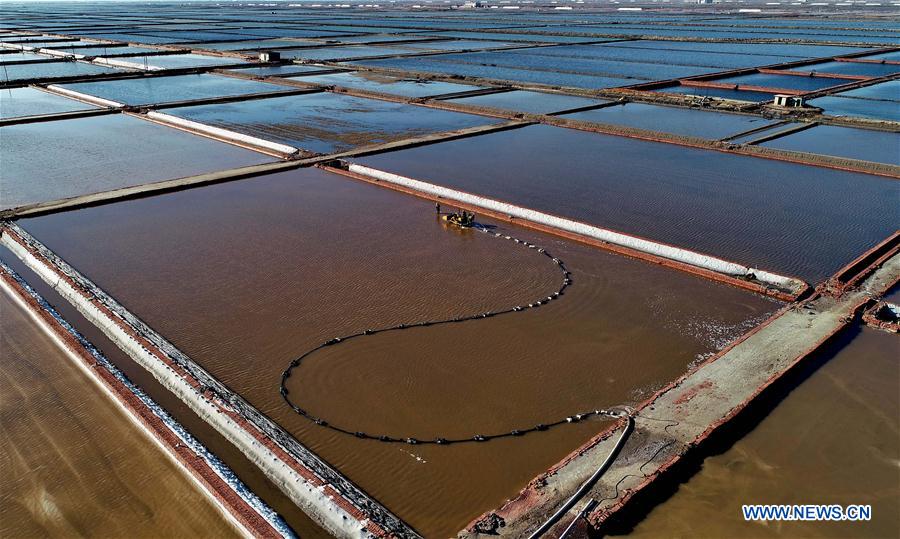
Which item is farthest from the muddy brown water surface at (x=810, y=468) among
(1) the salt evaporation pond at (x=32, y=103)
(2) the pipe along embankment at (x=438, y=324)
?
(1) the salt evaporation pond at (x=32, y=103)

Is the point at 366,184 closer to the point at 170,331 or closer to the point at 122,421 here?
the point at 170,331

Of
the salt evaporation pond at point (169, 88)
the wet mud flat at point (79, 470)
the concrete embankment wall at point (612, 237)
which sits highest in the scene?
the salt evaporation pond at point (169, 88)

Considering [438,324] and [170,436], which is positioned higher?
[438,324]

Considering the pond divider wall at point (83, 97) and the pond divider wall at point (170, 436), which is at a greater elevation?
the pond divider wall at point (83, 97)

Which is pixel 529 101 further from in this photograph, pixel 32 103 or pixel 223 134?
pixel 32 103

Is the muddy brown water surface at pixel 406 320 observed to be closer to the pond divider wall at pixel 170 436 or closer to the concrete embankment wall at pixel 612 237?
the concrete embankment wall at pixel 612 237

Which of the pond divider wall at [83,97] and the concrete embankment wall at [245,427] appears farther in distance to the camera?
the pond divider wall at [83,97]

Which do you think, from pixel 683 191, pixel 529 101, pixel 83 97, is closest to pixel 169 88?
pixel 83 97

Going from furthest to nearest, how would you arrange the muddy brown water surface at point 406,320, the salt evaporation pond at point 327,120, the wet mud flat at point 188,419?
the salt evaporation pond at point 327,120 → the muddy brown water surface at point 406,320 → the wet mud flat at point 188,419
